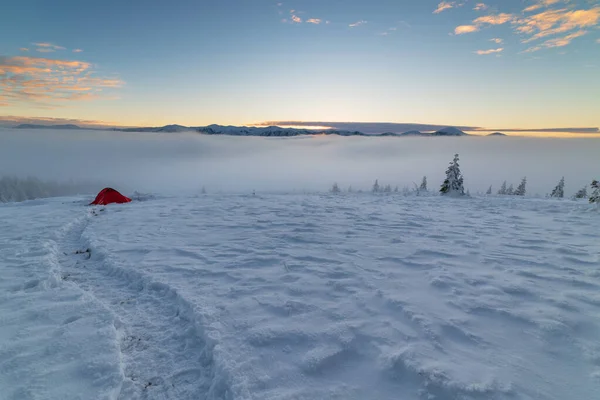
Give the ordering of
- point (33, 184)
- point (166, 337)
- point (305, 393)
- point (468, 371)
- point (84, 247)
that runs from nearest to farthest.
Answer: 1. point (305, 393)
2. point (468, 371)
3. point (166, 337)
4. point (84, 247)
5. point (33, 184)

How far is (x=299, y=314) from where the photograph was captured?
4.91m

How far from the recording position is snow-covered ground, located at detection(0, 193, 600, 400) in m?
3.48

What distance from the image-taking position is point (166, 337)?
14.6 ft

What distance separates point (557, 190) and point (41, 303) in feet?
169

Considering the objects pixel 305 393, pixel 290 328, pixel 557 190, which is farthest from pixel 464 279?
pixel 557 190

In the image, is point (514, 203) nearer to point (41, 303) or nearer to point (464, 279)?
point (464, 279)

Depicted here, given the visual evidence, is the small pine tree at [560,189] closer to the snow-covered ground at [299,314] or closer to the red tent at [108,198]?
the snow-covered ground at [299,314]

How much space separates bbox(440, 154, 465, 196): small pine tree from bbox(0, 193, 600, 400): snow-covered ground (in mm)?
9155

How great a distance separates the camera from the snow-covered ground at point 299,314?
348 centimetres

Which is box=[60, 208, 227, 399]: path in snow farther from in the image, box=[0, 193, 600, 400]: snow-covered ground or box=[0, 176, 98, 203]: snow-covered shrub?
box=[0, 176, 98, 203]: snow-covered shrub

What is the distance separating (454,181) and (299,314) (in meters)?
18.3

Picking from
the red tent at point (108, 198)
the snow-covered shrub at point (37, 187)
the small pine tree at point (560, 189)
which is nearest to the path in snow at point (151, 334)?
the red tent at point (108, 198)

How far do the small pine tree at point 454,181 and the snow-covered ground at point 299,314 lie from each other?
916 cm

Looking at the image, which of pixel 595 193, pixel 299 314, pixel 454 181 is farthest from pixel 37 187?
pixel 595 193
